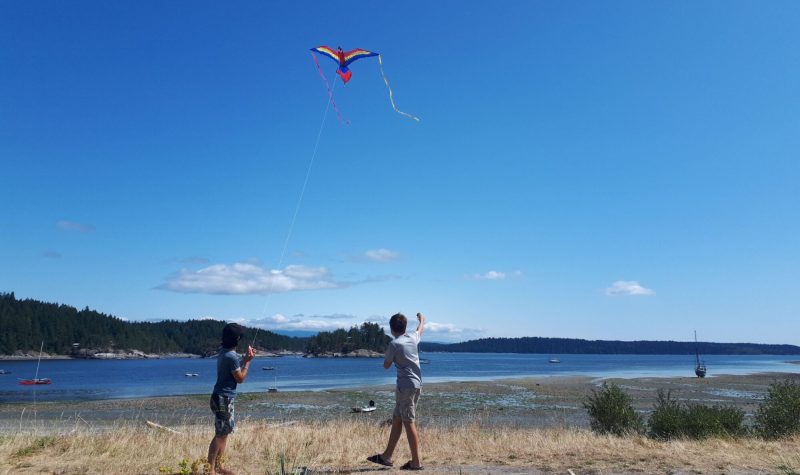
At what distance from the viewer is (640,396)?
39.6m

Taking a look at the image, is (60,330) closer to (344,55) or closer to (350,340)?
(350,340)

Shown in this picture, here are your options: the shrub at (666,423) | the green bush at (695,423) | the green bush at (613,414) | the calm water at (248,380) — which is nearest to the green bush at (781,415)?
the green bush at (695,423)

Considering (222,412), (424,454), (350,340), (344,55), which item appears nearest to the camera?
(222,412)

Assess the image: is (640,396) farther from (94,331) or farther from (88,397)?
(94,331)

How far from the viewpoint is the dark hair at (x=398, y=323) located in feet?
27.6

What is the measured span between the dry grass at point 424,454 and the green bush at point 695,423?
2074 millimetres

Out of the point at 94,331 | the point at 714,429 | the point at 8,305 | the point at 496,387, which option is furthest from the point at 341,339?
the point at 714,429

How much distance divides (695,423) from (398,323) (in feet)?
29.8

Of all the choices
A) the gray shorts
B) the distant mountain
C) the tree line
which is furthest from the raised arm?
the tree line

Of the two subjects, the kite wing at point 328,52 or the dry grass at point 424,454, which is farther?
the kite wing at point 328,52

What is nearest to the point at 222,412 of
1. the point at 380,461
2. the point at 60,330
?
the point at 380,461

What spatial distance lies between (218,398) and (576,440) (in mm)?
6386

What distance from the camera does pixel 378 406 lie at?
33.9 metres

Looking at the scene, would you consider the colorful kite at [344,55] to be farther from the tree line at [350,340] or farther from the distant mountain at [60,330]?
the tree line at [350,340]
